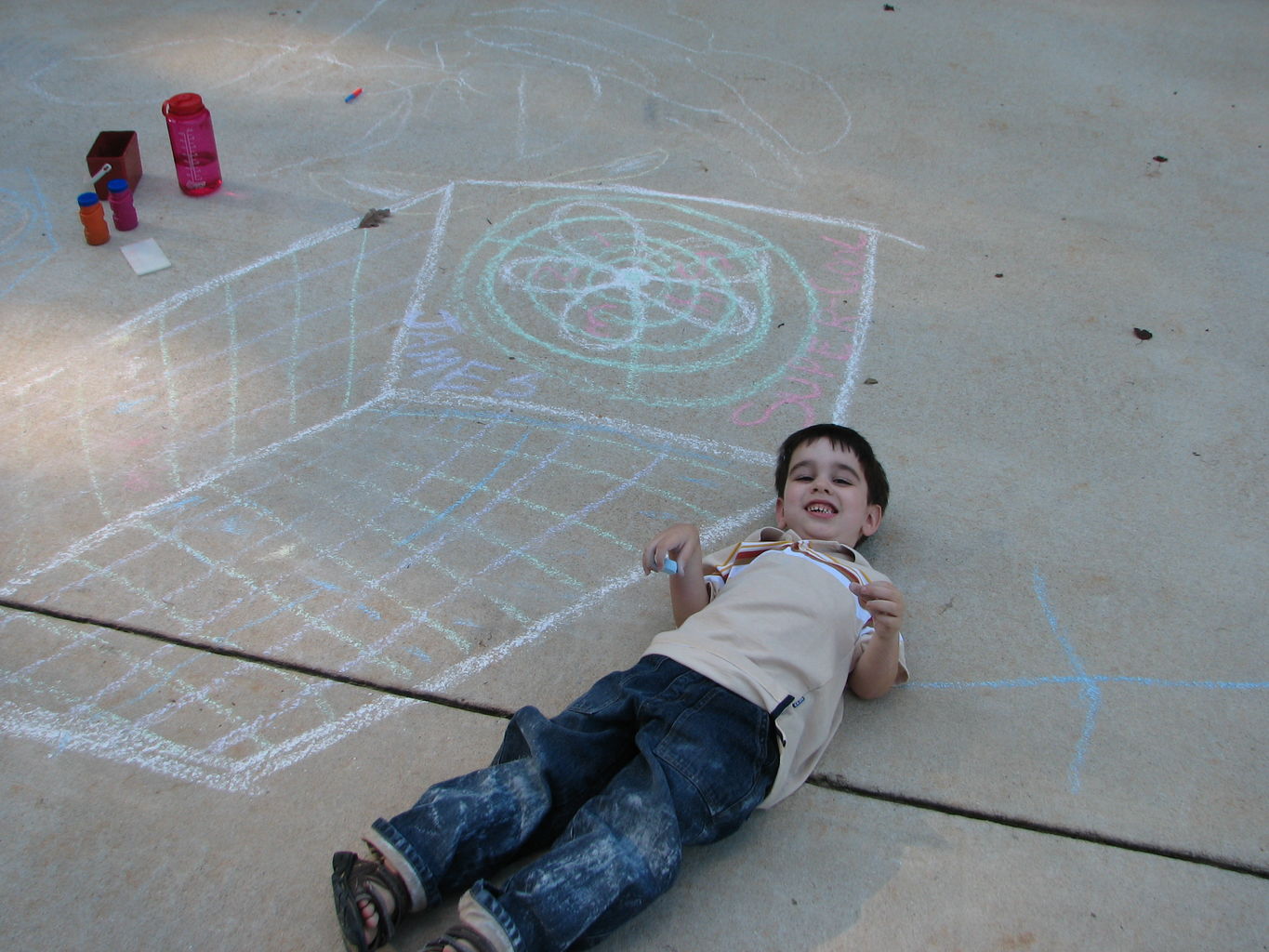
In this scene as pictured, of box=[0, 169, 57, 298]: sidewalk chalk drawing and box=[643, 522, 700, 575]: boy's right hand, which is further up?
box=[0, 169, 57, 298]: sidewalk chalk drawing

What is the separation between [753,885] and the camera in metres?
1.80

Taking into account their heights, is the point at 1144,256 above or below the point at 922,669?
above

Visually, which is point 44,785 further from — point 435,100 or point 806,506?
point 435,100

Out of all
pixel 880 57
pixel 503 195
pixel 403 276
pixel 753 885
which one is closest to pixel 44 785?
pixel 753 885

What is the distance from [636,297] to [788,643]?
5.10 feet

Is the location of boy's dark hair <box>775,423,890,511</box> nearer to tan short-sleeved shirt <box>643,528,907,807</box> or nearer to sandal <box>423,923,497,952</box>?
tan short-sleeved shirt <box>643,528,907,807</box>

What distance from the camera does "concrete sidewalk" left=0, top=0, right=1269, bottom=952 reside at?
6.08ft

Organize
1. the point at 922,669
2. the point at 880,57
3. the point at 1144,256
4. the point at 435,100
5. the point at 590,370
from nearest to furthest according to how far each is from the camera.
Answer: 1. the point at 922,669
2. the point at 590,370
3. the point at 1144,256
4. the point at 435,100
5. the point at 880,57

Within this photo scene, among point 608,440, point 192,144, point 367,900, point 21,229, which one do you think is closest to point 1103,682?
point 608,440

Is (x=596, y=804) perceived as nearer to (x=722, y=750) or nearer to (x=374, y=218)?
(x=722, y=750)

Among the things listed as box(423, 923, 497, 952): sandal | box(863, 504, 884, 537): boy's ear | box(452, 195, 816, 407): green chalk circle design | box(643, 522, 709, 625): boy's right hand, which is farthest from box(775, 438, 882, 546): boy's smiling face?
box(423, 923, 497, 952): sandal

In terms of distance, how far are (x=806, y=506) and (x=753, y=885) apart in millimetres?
826

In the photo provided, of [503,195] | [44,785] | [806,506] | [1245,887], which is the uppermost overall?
[503,195]

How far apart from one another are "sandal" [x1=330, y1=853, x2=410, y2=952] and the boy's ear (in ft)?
4.15
